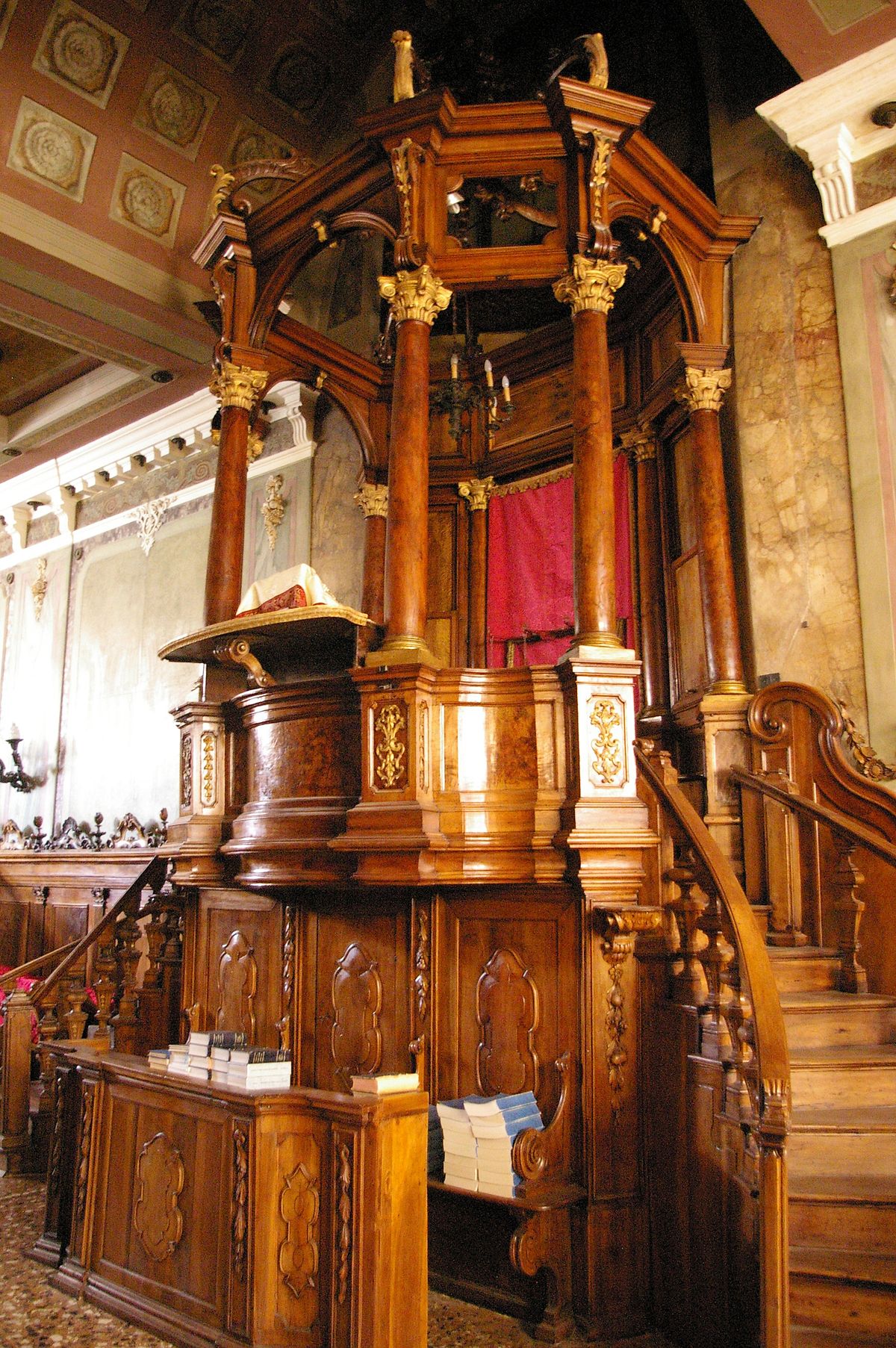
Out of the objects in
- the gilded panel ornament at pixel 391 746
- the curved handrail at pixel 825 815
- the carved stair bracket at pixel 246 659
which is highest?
the carved stair bracket at pixel 246 659

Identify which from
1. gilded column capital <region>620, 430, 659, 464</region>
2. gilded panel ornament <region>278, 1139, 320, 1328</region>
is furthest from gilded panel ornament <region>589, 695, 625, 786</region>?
gilded column capital <region>620, 430, 659, 464</region>

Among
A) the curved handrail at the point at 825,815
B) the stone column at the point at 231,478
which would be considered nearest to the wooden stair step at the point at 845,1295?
the curved handrail at the point at 825,815

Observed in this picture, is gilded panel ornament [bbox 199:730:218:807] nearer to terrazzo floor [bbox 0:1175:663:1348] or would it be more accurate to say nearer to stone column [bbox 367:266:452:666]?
stone column [bbox 367:266:452:666]

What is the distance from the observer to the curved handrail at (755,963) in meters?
3.12

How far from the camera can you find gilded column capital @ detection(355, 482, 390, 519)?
813cm

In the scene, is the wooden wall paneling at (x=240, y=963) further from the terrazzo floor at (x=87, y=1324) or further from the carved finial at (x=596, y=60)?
the carved finial at (x=596, y=60)

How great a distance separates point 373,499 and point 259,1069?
16.6ft

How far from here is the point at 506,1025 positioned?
186 inches

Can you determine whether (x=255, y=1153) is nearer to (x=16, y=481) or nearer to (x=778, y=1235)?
(x=778, y=1235)

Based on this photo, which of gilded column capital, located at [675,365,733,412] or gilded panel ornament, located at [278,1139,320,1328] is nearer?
gilded panel ornament, located at [278,1139,320,1328]

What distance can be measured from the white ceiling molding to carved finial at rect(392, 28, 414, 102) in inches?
82.8

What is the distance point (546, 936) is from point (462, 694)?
1.16 m

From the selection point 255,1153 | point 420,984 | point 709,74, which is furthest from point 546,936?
point 709,74

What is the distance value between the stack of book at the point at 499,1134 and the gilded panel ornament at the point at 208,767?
216 centimetres
